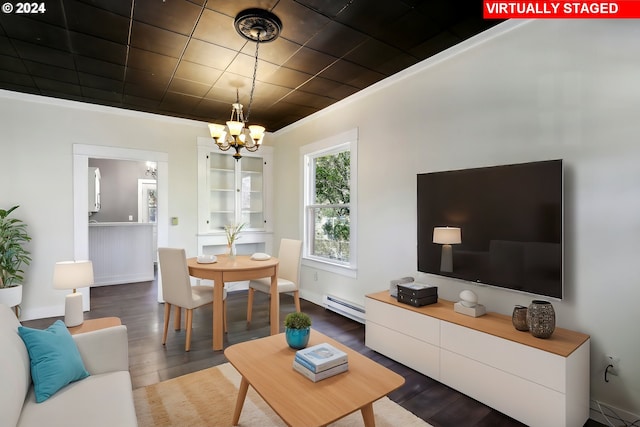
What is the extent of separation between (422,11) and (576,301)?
2215 millimetres

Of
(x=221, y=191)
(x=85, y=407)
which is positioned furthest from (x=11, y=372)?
(x=221, y=191)

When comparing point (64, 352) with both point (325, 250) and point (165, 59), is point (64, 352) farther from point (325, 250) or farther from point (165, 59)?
point (325, 250)

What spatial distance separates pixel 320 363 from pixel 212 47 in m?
2.63

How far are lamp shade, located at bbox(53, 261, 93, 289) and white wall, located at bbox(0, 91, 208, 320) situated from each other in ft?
6.87

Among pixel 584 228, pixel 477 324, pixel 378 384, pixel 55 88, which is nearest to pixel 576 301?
pixel 584 228

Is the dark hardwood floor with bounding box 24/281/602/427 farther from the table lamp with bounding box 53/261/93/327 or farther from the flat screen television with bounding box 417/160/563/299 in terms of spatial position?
the flat screen television with bounding box 417/160/563/299

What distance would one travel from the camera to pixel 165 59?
2891 millimetres

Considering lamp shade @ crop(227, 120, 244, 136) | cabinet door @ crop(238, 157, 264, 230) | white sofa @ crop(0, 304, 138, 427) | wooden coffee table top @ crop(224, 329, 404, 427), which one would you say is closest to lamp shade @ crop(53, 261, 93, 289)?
white sofa @ crop(0, 304, 138, 427)

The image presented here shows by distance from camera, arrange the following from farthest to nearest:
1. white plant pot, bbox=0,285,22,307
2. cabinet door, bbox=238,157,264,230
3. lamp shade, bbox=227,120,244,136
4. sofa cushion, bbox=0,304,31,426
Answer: cabinet door, bbox=238,157,264,230 → white plant pot, bbox=0,285,22,307 → lamp shade, bbox=227,120,244,136 → sofa cushion, bbox=0,304,31,426

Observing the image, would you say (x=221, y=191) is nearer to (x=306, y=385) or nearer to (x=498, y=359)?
(x=306, y=385)

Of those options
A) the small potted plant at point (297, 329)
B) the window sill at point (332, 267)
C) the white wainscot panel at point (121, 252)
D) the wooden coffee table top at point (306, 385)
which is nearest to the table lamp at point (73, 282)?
the wooden coffee table top at point (306, 385)

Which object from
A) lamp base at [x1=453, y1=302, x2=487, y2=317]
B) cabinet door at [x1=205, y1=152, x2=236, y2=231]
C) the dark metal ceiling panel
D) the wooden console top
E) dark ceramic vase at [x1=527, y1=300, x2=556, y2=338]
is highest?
the dark metal ceiling panel

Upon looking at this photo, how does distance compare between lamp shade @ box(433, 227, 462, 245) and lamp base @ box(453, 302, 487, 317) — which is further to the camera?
lamp shade @ box(433, 227, 462, 245)

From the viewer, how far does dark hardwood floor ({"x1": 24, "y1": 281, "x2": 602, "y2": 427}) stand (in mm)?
2058
